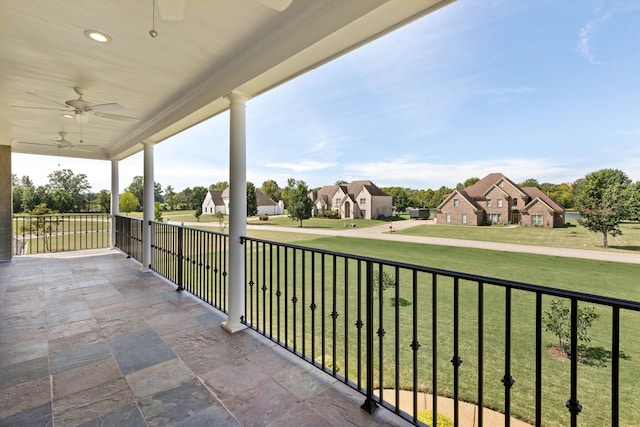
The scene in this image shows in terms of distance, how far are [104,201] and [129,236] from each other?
8.69 ft

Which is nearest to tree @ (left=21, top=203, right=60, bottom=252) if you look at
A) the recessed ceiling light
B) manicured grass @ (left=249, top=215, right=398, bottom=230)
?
manicured grass @ (left=249, top=215, right=398, bottom=230)

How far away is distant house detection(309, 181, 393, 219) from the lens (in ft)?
28.5

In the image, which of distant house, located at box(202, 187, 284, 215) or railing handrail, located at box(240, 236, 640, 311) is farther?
distant house, located at box(202, 187, 284, 215)

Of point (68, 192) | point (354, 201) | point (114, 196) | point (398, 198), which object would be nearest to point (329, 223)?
point (354, 201)

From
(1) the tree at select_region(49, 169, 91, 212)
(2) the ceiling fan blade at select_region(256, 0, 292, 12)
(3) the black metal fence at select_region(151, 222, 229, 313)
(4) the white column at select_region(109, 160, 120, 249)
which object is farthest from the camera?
(1) the tree at select_region(49, 169, 91, 212)

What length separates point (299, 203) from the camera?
9664mm

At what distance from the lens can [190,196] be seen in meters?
5.96

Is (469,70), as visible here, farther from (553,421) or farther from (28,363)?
(28,363)

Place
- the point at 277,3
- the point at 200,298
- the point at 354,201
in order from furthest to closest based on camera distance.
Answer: the point at 354,201
the point at 200,298
the point at 277,3

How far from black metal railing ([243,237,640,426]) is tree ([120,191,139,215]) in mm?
3776

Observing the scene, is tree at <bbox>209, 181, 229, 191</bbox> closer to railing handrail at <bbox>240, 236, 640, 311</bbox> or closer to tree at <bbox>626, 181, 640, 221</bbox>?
railing handrail at <bbox>240, 236, 640, 311</bbox>

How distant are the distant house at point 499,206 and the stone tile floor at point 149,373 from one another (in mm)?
6196

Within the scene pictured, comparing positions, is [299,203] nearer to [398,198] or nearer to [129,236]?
[398,198]

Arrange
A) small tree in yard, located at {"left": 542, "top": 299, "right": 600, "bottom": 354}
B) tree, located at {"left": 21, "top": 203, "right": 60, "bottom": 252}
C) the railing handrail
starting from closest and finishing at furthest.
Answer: the railing handrail, small tree in yard, located at {"left": 542, "top": 299, "right": 600, "bottom": 354}, tree, located at {"left": 21, "top": 203, "right": 60, "bottom": 252}
